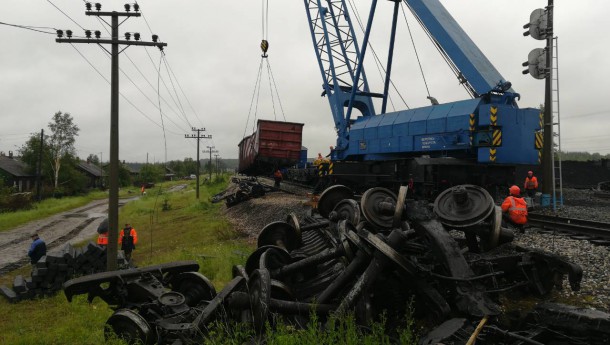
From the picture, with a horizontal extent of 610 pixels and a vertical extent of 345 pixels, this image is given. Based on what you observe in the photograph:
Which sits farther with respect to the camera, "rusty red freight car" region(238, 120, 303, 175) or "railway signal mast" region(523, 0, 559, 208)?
"rusty red freight car" region(238, 120, 303, 175)

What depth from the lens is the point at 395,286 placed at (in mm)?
3910

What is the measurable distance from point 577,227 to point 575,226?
0.12 ft

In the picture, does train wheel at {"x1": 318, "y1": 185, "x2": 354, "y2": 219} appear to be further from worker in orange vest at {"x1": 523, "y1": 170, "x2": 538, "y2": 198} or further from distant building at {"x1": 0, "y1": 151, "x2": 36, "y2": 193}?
distant building at {"x1": 0, "y1": 151, "x2": 36, "y2": 193}

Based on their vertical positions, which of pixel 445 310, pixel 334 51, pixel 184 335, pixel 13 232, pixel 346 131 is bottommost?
pixel 13 232

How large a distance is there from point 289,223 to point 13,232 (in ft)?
81.6

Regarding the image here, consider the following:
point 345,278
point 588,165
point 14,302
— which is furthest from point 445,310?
point 588,165

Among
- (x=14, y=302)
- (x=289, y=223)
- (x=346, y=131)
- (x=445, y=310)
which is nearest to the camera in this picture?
(x=445, y=310)

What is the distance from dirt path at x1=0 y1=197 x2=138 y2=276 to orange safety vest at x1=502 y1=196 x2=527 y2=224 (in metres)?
15.6

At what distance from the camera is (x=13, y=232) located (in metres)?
23.8

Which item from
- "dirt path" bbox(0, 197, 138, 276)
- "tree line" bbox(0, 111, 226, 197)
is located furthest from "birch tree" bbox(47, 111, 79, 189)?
"dirt path" bbox(0, 197, 138, 276)

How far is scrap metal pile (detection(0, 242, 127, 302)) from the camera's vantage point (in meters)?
8.90

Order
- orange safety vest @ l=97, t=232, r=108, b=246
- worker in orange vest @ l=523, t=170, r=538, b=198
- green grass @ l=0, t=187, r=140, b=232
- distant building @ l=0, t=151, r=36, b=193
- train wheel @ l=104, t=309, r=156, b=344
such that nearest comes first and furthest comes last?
train wheel @ l=104, t=309, r=156, b=344, orange safety vest @ l=97, t=232, r=108, b=246, worker in orange vest @ l=523, t=170, r=538, b=198, green grass @ l=0, t=187, r=140, b=232, distant building @ l=0, t=151, r=36, b=193

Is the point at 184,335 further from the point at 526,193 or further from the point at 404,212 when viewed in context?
the point at 526,193

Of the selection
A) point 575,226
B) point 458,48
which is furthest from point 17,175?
point 575,226
